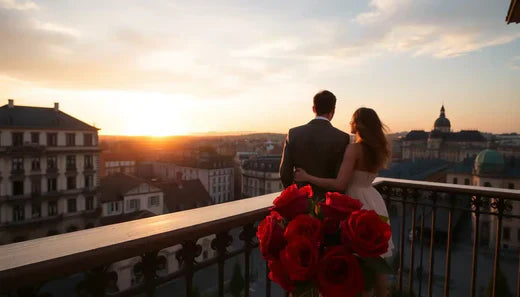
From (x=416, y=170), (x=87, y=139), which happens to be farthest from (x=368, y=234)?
(x=416, y=170)

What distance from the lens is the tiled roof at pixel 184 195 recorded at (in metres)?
46.5

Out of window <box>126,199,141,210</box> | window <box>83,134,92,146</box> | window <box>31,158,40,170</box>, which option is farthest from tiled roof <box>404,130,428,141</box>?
window <box>31,158,40,170</box>

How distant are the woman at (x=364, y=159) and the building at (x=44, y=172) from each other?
36.3m

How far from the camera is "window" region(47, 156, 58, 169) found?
3400 centimetres

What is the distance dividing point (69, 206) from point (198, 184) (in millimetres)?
20146

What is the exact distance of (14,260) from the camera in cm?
125

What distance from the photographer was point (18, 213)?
33.1 meters

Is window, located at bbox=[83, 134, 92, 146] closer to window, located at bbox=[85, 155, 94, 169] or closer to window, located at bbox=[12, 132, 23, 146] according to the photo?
window, located at bbox=[85, 155, 94, 169]

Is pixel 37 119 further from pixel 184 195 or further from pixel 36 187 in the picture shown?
pixel 184 195

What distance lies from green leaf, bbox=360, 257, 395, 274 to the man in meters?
1.87

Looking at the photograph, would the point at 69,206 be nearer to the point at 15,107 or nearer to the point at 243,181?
the point at 15,107

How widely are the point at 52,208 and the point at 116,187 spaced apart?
798 centimetres

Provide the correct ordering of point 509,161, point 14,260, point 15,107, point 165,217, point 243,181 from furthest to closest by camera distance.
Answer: point 243,181 < point 509,161 < point 15,107 < point 165,217 < point 14,260

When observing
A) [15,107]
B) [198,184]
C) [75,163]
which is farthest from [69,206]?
[198,184]
